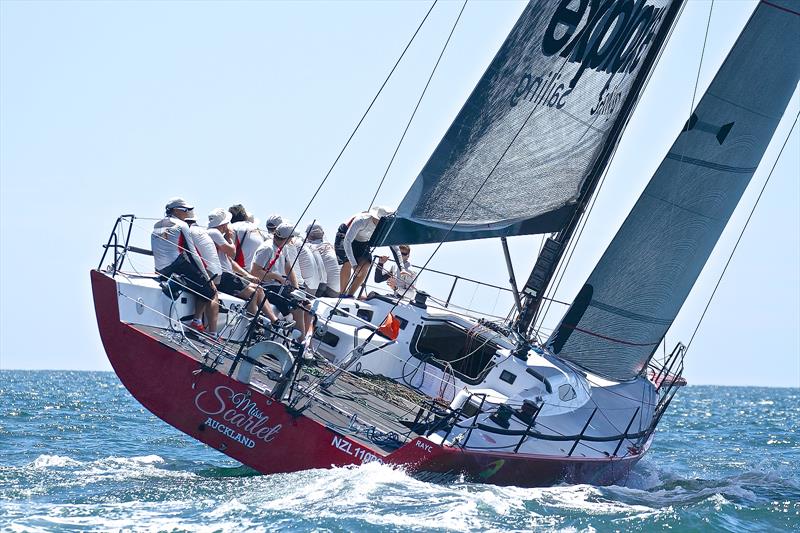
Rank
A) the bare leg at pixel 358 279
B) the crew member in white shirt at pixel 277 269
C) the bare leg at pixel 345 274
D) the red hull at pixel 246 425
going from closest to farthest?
the red hull at pixel 246 425, the crew member in white shirt at pixel 277 269, the bare leg at pixel 358 279, the bare leg at pixel 345 274

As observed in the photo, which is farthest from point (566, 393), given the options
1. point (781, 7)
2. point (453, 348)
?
point (781, 7)

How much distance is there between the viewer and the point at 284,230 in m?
12.8

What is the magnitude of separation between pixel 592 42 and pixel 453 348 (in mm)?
3617

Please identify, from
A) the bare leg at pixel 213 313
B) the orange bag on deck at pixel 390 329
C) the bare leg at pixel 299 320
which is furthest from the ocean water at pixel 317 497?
the orange bag on deck at pixel 390 329

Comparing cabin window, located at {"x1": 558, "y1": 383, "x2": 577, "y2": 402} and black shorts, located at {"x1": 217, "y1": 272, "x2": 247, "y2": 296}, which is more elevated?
cabin window, located at {"x1": 558, "y1": 383, "x2": 577, "y2": 402}

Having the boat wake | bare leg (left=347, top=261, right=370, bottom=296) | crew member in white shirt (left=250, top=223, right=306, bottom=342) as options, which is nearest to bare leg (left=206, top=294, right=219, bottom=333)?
crew member in white shirt (left=250, top=223, right=306, bottom=342)

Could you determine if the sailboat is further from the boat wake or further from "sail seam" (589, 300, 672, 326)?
the boat wake

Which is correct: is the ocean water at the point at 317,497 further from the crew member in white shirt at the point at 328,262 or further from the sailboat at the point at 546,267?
the crew member in white shirt at the point at 328,262

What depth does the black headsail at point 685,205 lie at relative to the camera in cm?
1321

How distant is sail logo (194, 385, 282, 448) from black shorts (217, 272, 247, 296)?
2.36m

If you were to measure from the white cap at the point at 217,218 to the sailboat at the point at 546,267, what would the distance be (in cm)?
83

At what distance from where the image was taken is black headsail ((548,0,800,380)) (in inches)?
520

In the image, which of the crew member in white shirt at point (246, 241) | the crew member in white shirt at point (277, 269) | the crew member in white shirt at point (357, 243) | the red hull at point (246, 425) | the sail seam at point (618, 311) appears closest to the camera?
the red hull at point (246, 425)

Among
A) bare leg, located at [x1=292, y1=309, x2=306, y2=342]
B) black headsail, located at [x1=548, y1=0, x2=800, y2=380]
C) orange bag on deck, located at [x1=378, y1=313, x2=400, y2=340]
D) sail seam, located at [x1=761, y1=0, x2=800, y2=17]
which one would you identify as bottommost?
bare leg, located at [x1=292, y1=309, x2=306, y2=342]
